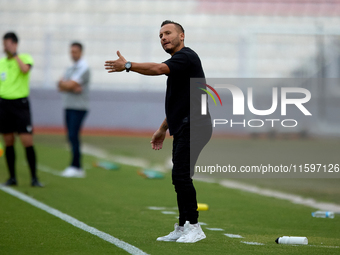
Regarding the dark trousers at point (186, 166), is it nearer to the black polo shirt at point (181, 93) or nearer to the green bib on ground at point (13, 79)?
the black polo shirt at point (181, 93)

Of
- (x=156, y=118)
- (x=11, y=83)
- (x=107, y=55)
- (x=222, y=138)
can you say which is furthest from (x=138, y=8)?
(x=11, y=83)

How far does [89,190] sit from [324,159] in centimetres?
723

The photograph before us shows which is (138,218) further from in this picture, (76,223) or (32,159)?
(32,159)

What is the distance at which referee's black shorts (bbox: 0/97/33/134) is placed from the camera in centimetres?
812

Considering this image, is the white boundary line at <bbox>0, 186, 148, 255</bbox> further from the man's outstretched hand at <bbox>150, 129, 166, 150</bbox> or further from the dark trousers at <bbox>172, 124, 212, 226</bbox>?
the man's outstretched hand at <bbox>150, 129, 166, 150</bbox>

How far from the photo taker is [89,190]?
827cm

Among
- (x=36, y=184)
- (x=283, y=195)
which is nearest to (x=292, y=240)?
(x=283, y=195)

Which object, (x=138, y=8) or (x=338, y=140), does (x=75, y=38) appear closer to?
(x=138, y=8)

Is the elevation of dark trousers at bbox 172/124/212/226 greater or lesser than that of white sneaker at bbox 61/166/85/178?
greater

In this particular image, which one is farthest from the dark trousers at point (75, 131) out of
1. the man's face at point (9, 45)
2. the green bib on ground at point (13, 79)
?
the man's face at point (9, 45)

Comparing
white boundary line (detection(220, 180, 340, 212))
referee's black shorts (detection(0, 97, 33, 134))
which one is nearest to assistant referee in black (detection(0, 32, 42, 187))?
referee's black shorts (detection(0, 97, 33, 134))

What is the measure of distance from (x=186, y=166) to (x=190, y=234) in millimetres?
538

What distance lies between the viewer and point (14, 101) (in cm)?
816

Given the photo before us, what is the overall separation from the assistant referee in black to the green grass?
53cm
